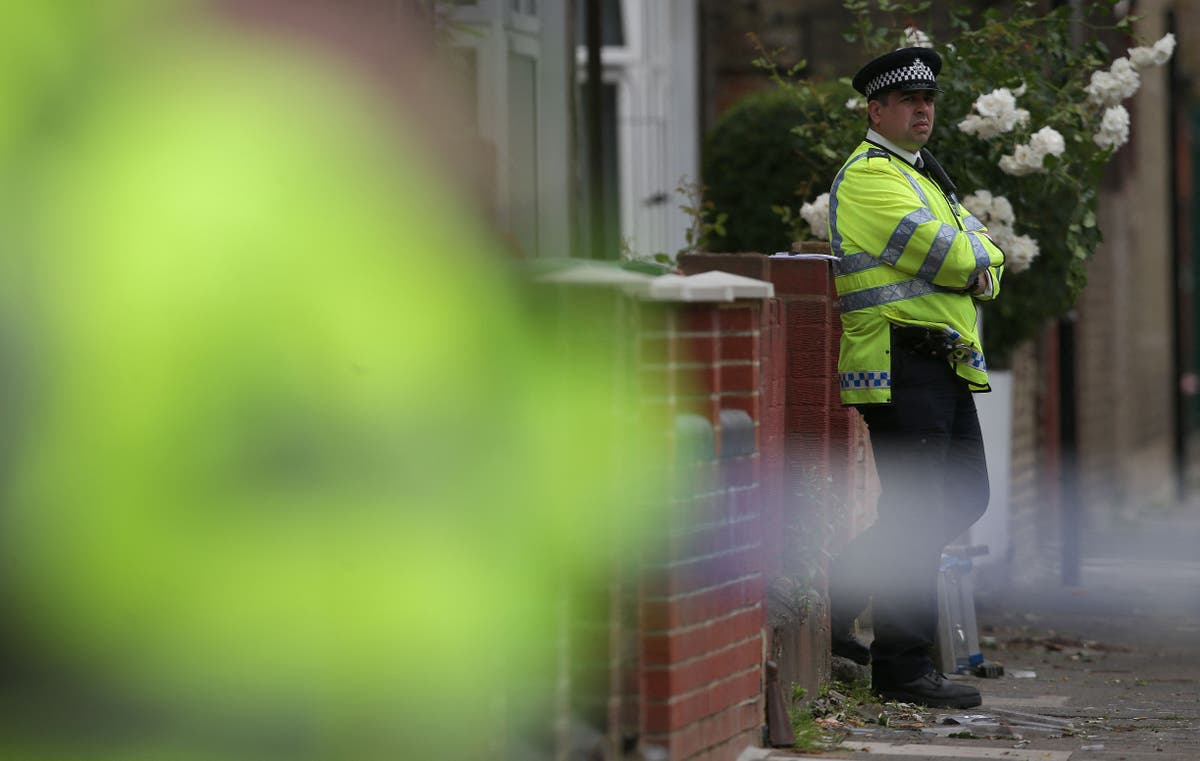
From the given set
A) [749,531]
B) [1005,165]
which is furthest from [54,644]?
[1005,165]

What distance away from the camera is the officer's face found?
6.23 meters

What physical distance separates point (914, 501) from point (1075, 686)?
4.46 feet

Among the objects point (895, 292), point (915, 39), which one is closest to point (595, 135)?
point (915, 39)

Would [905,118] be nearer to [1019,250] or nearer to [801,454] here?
[801,454]

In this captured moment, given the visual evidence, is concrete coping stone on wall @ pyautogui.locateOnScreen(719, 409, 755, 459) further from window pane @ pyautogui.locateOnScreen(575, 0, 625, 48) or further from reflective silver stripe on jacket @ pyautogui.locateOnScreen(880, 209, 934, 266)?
window pane @ pyautogui.locateOnScreen(575, 0, 625, 48)

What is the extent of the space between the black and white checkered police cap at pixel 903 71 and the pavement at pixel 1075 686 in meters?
1.85

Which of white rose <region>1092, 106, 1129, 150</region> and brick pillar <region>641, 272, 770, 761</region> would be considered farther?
white rose <region>1092, 106, 1129, 150</region>

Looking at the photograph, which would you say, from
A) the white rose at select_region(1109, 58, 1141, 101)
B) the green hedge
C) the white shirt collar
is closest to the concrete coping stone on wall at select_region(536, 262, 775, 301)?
the white shirt collar

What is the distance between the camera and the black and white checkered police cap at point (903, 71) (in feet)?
20.5

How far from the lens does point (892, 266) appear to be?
6070 millimetres

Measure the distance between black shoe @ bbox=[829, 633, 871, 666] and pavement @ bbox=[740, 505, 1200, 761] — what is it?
356mm

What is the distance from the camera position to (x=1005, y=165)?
311 inches

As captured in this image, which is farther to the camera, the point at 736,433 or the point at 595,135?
the point at 595,135

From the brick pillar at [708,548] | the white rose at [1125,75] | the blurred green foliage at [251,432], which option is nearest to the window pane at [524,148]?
the white rose at [1125,75]
